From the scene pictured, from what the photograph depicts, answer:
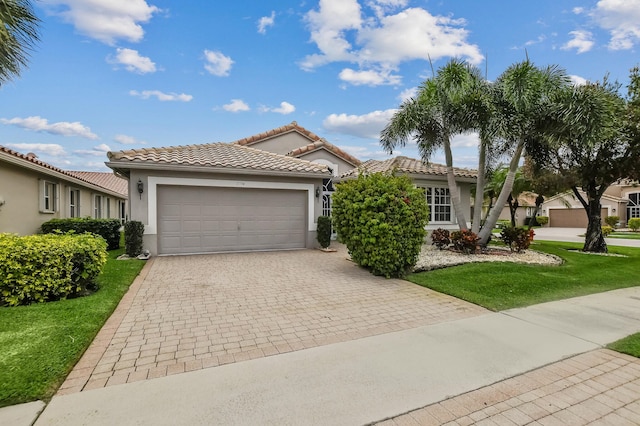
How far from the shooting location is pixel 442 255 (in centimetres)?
1142

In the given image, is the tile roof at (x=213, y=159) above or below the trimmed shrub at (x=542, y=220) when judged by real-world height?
above

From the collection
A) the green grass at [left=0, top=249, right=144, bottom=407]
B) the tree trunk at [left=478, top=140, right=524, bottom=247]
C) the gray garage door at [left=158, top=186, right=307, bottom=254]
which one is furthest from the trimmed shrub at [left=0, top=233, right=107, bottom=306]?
the tree trunk at [left=478, top=140, right=524, bottom=247]

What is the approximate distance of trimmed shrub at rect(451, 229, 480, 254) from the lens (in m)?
11.5

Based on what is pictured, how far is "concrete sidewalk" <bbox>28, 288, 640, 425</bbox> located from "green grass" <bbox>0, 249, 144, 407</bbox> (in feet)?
1.22

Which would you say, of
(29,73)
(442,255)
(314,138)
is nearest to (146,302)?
(29,73)

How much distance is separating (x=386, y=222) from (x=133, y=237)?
7.94 meters

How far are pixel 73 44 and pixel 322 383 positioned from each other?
13481mm

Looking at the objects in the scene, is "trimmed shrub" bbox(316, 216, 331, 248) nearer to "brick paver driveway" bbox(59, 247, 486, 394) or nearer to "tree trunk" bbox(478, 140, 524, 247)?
"brick paver driveway" bbox(59, 247, 486, 394)

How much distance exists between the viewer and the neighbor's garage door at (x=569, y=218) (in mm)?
36406

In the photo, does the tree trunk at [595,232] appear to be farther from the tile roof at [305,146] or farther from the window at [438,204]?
the tile roof at [305,146]

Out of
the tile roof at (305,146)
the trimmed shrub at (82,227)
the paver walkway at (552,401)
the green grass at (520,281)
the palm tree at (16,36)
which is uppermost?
the tile roof at (305,146)

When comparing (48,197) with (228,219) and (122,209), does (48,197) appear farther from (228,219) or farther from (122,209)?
(122,209)

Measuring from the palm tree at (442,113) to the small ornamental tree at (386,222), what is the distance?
4287 millimetres

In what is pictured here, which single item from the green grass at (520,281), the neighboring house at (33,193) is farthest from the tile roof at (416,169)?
the neighboring house at (33,193)
